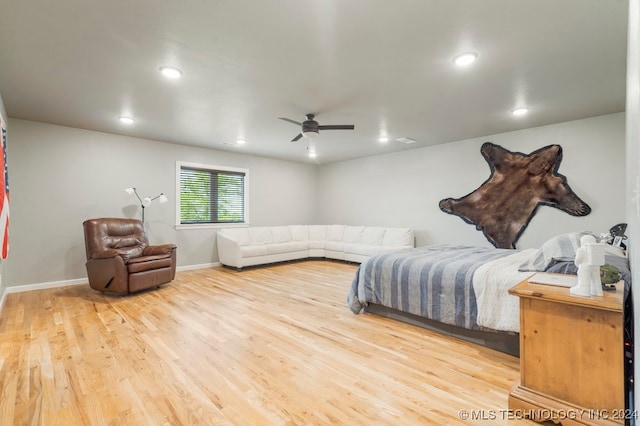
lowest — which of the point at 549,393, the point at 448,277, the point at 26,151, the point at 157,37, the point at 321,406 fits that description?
the point at 321,406

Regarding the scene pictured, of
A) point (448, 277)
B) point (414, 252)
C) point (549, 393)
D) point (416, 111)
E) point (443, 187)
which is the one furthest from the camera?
point (443, 187)

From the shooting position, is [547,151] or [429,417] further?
[547,151]

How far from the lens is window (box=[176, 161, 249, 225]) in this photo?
6.05m

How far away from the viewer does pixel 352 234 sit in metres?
7.18

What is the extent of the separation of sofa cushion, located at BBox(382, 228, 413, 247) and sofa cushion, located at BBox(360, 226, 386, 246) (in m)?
0.14

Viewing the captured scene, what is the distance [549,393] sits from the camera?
168cm

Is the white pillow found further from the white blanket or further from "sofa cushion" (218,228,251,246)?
"sofa cushion" (218,228,251,246)

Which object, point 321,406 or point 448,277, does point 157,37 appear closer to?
point 321,406

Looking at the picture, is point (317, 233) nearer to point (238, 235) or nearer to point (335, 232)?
point (335, 232)

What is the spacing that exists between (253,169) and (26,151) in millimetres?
3813

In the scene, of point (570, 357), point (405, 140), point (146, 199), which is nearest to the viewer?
point (570, 357)

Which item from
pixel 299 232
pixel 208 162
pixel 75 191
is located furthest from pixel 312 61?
pixel 299 232

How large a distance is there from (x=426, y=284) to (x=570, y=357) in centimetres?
133

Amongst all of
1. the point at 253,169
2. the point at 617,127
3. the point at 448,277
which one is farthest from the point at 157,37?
the point at 617,127
